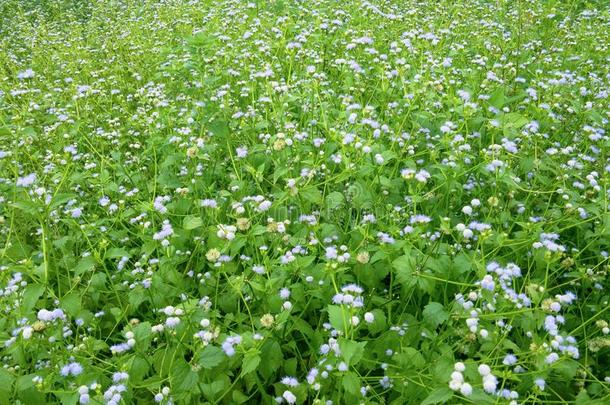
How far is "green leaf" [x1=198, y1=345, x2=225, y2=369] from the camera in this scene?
212 cm

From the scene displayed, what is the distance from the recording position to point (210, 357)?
213 cm

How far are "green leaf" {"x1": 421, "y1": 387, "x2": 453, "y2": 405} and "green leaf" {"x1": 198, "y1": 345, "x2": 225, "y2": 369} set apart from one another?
33.0 inches

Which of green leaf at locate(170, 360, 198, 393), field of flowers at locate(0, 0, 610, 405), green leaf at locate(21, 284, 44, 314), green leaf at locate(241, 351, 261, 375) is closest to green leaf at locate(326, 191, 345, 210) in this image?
field of flowers at locate(0, 0, 610, 405)

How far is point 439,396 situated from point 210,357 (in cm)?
93

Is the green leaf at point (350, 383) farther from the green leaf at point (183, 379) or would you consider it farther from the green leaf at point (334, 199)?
Answer: the green leaf at point (334, 199)

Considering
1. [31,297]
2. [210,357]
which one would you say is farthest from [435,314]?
[31,297]

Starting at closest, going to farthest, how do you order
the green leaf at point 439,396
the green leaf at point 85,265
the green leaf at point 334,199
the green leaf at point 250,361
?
the green leaf at point 439,396 → the green leaf at point 250,361 → the green leaf at point 85,265 → the green leaf at point 334,199

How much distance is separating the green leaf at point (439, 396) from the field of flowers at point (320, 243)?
0.03 ft

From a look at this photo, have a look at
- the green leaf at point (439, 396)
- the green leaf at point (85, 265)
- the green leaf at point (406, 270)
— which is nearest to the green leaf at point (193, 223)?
the green leaf at point (85, 265)

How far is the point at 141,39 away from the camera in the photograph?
6820 mm

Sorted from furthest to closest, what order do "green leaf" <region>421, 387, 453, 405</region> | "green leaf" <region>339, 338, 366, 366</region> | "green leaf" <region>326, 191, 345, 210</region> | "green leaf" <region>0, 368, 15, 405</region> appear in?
"green leaf" <region>326, 191, 345, 210</region>
"green leaf" <region>0, 368, 15, 405</region>
"green leaf" <region>339, 338, 366, 366</region>
"green leaf" <region>421, 387, 453, 405</region>

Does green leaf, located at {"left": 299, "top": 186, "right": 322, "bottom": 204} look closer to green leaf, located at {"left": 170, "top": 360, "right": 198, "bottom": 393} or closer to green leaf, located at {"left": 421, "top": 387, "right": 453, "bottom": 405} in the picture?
green leaf, located at {"left": 170, "top": 360, "right": 198, "bottom": 393}

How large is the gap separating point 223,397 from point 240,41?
4.11 meters

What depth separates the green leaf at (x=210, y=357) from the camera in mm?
2115
